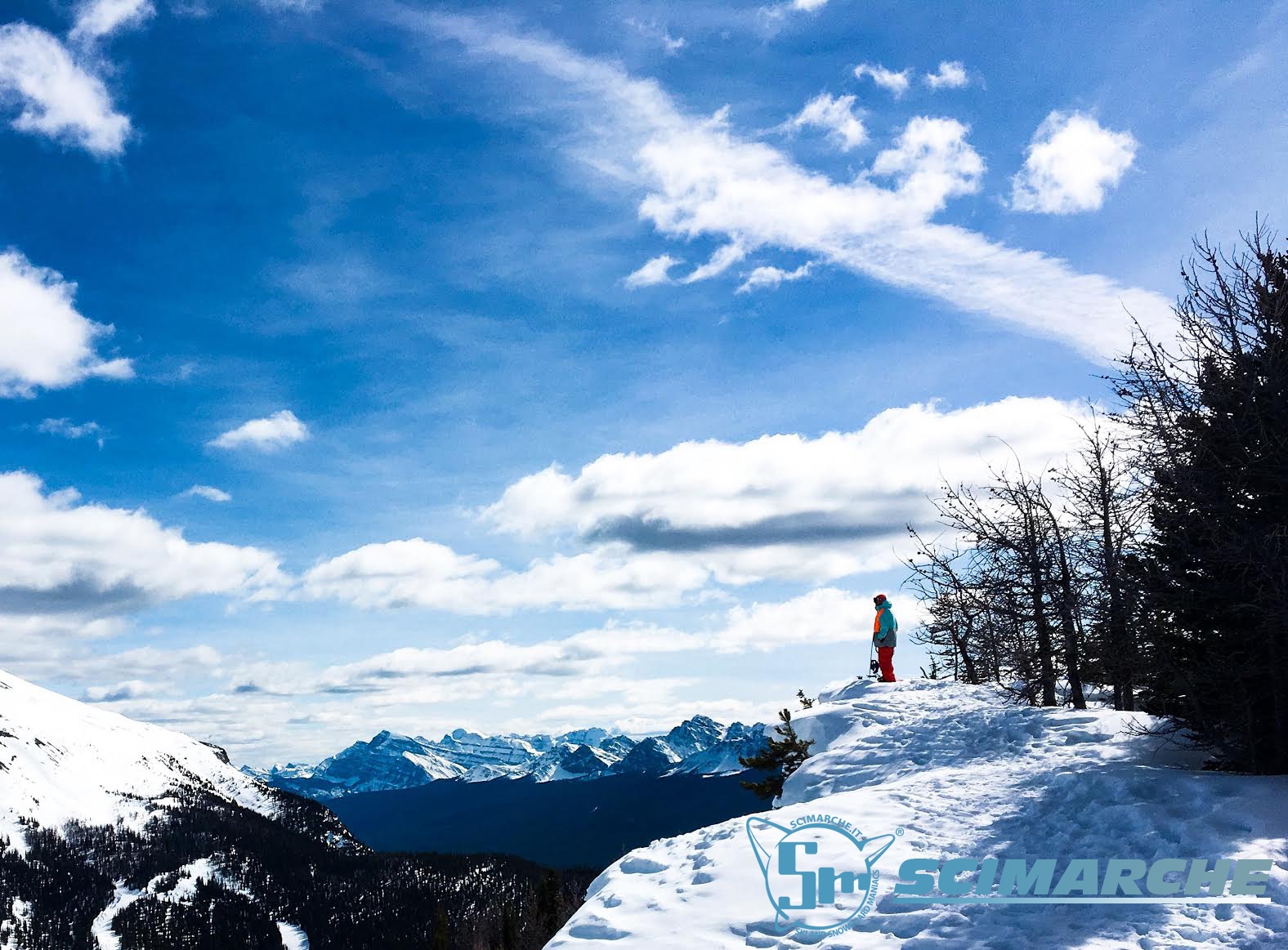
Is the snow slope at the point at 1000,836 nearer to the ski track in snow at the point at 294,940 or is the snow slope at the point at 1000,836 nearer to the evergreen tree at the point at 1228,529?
the evergreen tree at the point at 1228,529

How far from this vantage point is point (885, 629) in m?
23.9

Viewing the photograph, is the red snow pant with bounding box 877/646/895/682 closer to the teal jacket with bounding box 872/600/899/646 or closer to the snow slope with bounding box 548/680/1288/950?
the teal jacket with bounding box 872/600/899/646

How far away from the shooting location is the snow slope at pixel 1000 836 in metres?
8.17

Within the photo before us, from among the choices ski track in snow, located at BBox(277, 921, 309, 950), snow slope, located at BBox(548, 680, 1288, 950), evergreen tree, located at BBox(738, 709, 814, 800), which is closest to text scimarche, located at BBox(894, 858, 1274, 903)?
snow slope, located at BBox(548, 680, 1288, 950)

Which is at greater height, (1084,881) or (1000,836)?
(1000,836)

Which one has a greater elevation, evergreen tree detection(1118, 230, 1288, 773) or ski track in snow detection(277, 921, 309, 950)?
evergreen tree detection(1118, 230, 1288, 773)

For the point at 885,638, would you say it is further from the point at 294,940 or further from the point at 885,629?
the point at 294,940

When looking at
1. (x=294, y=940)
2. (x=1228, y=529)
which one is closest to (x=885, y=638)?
(x=1228, y=529)

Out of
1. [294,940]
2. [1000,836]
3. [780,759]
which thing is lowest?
[294,940]

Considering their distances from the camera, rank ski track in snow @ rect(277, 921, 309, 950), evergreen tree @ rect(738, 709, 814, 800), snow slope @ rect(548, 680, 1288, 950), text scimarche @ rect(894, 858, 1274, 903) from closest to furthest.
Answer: snow slope @ rect(548, 680, 1288, 950), text scimarche @ rect(894, 858, 1274, 903), evergreen tree @ rect(738, 709, 814, 800), ski track in snow @ rect(277, 921, 309, 950)

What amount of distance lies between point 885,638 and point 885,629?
268mm

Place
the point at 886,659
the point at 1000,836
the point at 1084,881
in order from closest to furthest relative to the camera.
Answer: the point at 1084,881 → the point at 1000,836 → the point at 886,659

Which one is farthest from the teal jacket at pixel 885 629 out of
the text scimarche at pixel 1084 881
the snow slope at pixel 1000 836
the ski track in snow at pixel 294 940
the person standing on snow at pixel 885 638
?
the ski track in snow at pixel 294 940

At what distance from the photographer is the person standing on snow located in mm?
23688
